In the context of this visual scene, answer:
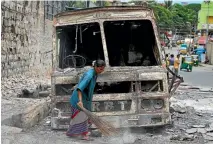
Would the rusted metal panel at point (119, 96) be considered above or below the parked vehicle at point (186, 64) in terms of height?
above

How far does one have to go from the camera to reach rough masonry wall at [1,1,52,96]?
41.0 feet

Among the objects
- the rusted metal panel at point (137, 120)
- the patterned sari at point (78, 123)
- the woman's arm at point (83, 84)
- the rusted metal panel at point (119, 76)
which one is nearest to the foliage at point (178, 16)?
the rusted metal panel at point (119, 76)

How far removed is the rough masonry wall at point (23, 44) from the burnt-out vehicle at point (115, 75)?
3.76m

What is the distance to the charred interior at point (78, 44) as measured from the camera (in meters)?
8.14

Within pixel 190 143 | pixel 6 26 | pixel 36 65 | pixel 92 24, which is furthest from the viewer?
pixel 36 65

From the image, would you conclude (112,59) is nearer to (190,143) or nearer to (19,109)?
(19,109)

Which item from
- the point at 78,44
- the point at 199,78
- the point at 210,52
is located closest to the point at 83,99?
the point at 78,44

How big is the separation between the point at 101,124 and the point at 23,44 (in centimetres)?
898

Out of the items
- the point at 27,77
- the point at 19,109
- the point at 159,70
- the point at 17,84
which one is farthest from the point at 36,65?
the point at 159,70

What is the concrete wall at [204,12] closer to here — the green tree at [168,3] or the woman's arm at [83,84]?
the green tree at [168,3]

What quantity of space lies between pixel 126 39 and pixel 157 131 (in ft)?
8.81

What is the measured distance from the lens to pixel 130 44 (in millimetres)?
9367

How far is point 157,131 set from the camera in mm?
7500

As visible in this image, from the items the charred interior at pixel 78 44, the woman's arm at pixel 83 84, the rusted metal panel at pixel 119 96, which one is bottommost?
the rusted metal panel at pixel 119 96
